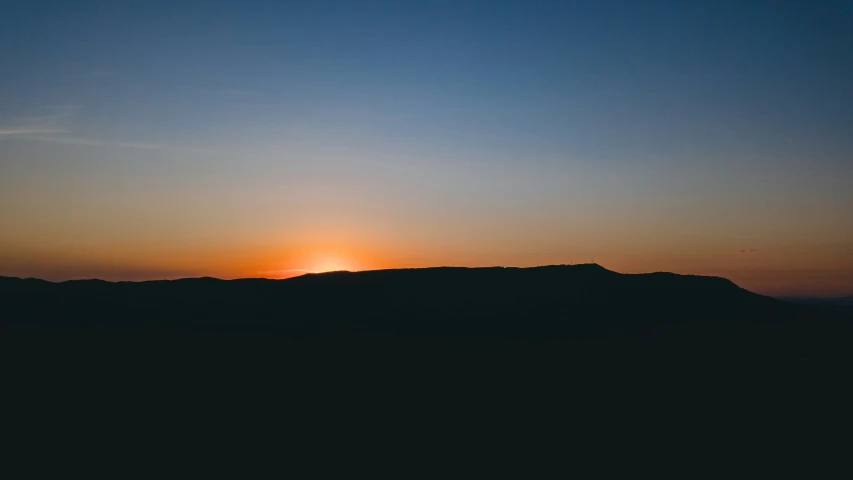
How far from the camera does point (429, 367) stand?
610 inches

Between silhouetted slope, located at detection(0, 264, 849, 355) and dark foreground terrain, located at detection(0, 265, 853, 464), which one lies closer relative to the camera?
dark foreground terrain, located at detection(0, 265, 853, 464)

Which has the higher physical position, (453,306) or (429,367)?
(453,306)

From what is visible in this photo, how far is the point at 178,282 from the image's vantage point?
30906 mm

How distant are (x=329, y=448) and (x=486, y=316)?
14862mm

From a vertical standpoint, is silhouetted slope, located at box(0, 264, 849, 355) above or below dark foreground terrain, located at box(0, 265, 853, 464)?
above

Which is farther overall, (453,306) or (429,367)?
(453,306)

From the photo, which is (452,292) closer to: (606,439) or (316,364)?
(316,364)

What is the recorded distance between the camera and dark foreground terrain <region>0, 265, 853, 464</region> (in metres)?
11.7

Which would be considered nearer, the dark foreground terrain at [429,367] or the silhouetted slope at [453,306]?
the dark foreground terrain at [429,367]

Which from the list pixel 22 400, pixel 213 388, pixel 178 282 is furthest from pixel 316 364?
pixel 178 282

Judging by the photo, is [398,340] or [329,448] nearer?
[329,448]

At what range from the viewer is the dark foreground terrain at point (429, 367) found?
11.7m

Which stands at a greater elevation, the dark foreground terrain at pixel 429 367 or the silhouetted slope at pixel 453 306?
the silhouetted slope at pixel 453 306

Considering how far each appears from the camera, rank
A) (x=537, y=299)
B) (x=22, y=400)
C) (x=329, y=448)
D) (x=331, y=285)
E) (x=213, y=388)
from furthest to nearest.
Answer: (x=331, y=285)
(x=537, y=299)
(x=213, y=388)
(x=22, y=400)
(x=329, y=448)
